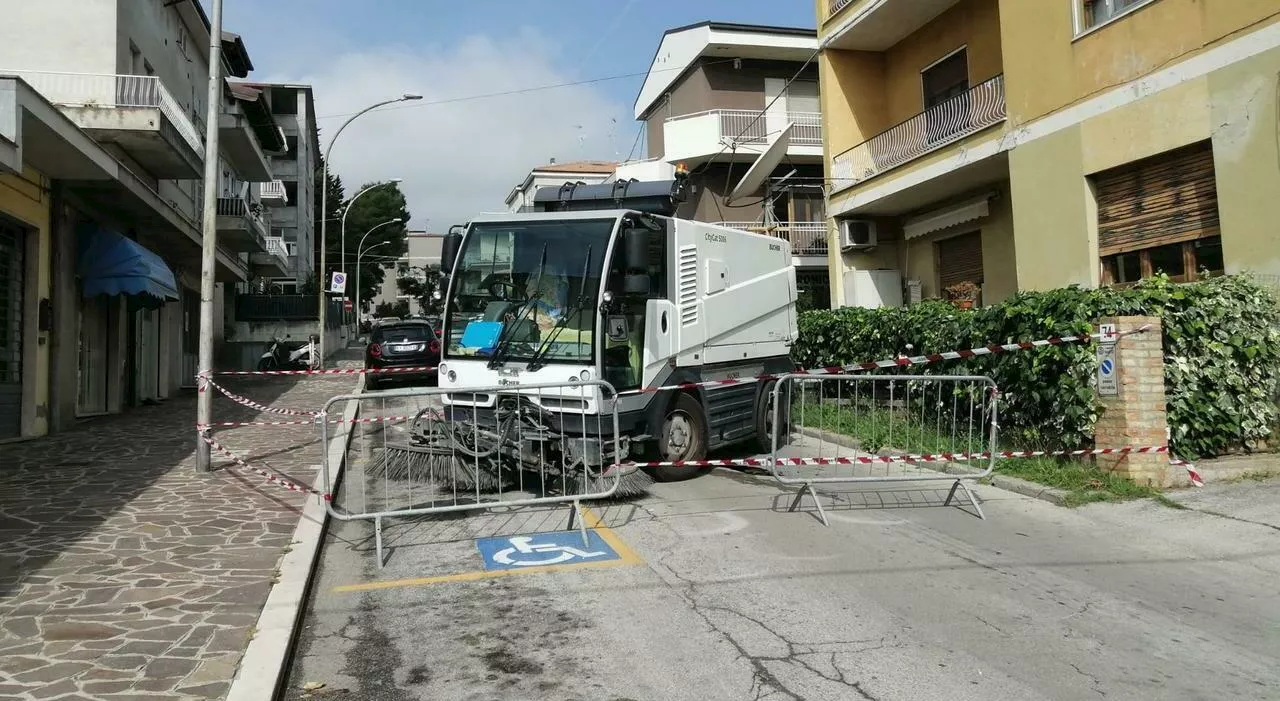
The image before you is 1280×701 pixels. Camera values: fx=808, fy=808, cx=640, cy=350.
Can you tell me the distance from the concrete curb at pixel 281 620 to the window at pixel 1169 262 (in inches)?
385

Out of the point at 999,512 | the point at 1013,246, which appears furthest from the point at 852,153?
the point at 999,512

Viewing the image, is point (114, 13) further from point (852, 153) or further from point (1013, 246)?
point (1013, 246)

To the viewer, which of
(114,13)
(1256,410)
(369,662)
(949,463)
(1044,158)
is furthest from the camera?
(114,13)

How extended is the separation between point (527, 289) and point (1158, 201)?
8857 mm

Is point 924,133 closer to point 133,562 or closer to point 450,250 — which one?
point 450,250

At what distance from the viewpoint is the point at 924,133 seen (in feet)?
54.5

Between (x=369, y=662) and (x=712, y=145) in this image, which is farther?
(x=712, y=145)

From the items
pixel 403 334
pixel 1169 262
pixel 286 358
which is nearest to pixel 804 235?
pixel 403 334

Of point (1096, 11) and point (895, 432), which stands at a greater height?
point (1096, 11)

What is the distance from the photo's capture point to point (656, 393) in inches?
316

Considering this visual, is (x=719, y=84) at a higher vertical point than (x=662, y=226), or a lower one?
higher

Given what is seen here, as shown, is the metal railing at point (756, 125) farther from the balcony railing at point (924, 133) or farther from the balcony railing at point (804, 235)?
the balcony railing at point (924, 133)

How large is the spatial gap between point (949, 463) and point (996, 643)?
472 cm

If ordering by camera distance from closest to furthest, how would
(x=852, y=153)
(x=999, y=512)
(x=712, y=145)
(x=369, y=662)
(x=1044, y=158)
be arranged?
1. (x=369, y=662)
2. (x=999, y=512)
3. (x=1044, y=158)
4. (x=852, y=153)
5. (x=712, y=145)
